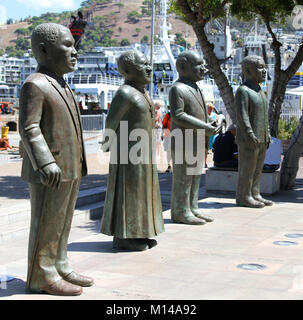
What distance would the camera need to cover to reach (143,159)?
586cm

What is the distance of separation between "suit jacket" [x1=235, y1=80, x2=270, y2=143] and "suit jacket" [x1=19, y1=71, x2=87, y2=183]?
4219 millimetres

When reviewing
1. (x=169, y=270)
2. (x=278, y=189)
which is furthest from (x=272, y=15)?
(x=169, y=270)

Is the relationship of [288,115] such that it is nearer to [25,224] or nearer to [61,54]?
[25,224]

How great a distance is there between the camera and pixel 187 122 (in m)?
6.96

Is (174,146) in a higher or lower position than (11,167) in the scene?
higher

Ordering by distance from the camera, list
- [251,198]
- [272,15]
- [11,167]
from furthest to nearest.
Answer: [11,167]
[272,15]
[251,198]

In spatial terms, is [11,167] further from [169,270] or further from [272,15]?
[169,270]

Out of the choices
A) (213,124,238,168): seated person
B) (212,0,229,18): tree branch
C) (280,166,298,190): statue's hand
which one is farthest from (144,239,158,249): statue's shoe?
(212,0,229,18): tree branch

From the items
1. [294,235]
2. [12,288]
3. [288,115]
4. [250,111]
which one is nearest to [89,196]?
[250,111]

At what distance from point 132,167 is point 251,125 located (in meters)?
3.04

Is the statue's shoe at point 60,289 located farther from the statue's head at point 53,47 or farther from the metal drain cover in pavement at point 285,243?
the metal drain cover in pavement at point 285,243

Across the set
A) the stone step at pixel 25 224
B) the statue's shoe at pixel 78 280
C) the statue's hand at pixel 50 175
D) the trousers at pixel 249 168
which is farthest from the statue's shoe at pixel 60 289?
the trousers at pixel 249 168

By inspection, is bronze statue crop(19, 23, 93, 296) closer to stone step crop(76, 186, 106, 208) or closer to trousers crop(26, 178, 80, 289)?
trousers crop(26, 178, 80, 289)

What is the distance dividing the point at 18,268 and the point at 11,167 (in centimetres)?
902
